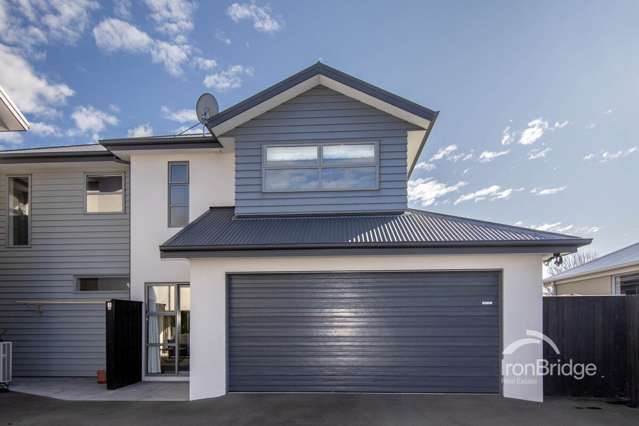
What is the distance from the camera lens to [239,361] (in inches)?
301

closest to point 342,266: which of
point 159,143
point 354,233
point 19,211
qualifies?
point 354,233

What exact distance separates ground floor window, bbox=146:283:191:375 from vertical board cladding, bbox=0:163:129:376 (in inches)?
49.0

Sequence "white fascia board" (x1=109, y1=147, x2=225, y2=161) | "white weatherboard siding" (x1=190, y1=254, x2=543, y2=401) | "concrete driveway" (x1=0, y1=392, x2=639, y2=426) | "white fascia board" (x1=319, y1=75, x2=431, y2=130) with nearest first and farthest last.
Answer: "concrete driveway" (x1=0, y1=392, x2=639, y2=426) → "white weatherboard siding" (x1=190, y1=254, x2=543, y2=401) → "white fascia board" (x1=319, y1=75, x2=431, y2=130) → "white fascia board" (x1=109, y1=147, x2=225, y2=161)

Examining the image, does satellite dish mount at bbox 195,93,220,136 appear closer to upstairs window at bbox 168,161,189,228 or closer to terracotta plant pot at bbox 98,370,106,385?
upstairs window at bbox 168,161,189,228

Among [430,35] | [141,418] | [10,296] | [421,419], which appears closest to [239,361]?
[141,418]

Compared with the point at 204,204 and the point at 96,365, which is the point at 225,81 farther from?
the point at 96,365

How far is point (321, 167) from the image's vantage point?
870cm

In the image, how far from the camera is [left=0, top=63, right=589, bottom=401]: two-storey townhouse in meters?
7.22

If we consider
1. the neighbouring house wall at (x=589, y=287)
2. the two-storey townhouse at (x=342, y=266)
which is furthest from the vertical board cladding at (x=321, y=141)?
the neighbouring house wall at (x=589, y=287)

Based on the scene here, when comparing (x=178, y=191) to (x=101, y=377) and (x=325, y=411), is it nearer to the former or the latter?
(x=101, y=377)

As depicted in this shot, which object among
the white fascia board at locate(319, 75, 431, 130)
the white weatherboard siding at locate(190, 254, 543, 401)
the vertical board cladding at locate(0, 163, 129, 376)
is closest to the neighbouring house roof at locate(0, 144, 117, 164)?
the vertical board cladding at locate(0, 163, 129, 376)

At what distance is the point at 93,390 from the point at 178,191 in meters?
4.67

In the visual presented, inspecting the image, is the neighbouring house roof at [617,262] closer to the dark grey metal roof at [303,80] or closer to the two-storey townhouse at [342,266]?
the two-storey townhouse at [342,266]

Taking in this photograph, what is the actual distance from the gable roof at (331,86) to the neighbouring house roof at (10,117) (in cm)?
435
